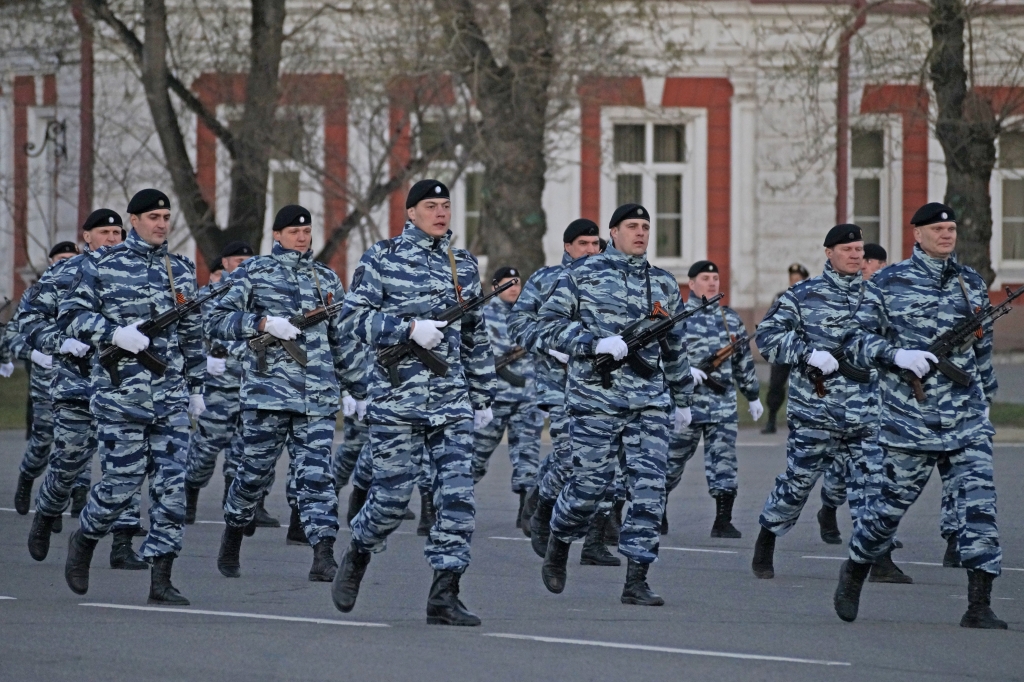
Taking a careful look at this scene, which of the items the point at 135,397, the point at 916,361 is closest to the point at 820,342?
the point at 916,361

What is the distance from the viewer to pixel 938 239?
29.7 feet

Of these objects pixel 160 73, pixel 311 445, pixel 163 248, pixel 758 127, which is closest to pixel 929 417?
pixel 311 445

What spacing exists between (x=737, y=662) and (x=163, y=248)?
4.08 metres

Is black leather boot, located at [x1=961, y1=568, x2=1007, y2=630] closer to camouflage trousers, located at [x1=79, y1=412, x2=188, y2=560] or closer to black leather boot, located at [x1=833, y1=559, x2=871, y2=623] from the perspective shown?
black leather boot, located at [x1=833, y1=559, x2=871, y2=623]

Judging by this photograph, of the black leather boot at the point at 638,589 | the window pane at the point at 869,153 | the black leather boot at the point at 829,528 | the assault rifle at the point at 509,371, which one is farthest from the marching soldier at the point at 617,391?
the window pane at the point at 869,153

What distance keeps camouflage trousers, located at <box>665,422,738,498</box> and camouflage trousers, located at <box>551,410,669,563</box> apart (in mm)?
2962

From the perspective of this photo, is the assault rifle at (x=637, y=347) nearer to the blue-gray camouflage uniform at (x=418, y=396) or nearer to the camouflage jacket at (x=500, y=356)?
the blue-gray camouflage uniform at (x=418, y=396)

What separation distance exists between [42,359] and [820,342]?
6.04 meters

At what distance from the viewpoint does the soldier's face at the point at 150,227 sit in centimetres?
1000

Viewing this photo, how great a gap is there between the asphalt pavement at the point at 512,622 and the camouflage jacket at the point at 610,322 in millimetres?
1066

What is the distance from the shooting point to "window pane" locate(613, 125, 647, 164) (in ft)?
108

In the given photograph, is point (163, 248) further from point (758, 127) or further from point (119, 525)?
point (758, 127)

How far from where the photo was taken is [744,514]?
45.4 feet

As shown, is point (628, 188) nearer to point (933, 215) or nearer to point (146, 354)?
point (146, 354)
